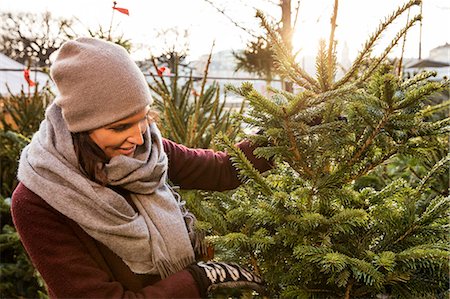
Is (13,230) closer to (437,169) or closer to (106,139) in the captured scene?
(106,139)

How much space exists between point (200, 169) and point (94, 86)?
58 cm

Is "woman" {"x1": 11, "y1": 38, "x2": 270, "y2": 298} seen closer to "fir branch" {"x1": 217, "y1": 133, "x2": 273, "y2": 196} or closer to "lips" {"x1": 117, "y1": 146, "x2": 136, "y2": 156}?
"lips" {"x1": 117, "y1": 146, "x2": 136, "y2": 156}

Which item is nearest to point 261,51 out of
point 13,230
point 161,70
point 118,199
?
point 161,70

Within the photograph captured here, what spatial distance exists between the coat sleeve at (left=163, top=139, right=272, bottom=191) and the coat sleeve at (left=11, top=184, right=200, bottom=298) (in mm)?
468

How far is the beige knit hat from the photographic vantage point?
150cm

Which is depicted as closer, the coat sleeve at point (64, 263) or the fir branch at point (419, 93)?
the fir branch at point (419, 93)

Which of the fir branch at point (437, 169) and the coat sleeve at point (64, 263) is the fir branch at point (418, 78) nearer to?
the fir branch at point (437, 169)

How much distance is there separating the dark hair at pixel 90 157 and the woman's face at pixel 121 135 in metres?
0.02

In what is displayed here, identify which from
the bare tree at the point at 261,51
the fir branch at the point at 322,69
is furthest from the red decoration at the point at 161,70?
the fir branch at the point at 322,69

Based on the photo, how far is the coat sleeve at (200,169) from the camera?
1893 mm

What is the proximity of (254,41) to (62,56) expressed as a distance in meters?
2.97

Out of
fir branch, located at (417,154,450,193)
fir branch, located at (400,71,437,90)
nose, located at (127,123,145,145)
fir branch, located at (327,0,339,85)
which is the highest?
fir branch, located at (327,0,339,85)

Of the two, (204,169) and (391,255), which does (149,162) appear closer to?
(204,169)

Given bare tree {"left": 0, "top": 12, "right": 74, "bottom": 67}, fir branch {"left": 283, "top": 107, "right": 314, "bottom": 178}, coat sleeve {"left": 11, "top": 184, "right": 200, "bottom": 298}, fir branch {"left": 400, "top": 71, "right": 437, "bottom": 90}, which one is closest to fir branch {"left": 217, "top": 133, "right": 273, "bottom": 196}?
→ fir branch {"left": 283, "top": 107, "right": 314, "bottom": 178}
